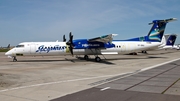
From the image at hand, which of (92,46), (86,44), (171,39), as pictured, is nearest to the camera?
(86,44)

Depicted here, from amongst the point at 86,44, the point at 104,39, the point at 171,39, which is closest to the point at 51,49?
the point at 86,44

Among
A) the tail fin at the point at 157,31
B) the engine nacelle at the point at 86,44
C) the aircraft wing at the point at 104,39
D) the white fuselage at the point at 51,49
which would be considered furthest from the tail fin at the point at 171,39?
the aircraft wing at the point at 104,39

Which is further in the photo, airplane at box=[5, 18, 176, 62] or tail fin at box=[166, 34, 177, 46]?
tail fin at box=[166, 34, 177, 46]

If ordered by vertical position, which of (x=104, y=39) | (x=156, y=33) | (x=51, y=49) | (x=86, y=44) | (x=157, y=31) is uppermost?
(x=157, y=31)

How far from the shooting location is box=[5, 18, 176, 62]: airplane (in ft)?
81.6

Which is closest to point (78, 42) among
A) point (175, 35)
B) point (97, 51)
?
point (97, 51)

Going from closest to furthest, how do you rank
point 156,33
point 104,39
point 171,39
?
1. point 104,39
2. point 156,33
3. point 171,39

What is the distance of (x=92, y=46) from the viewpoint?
26484 millimetres

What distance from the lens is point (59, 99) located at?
692 cm

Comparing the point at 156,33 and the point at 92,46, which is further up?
the point at 156,33

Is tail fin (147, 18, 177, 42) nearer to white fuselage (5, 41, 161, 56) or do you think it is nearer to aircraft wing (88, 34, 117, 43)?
white fuselage (5, 41, 161, 56)

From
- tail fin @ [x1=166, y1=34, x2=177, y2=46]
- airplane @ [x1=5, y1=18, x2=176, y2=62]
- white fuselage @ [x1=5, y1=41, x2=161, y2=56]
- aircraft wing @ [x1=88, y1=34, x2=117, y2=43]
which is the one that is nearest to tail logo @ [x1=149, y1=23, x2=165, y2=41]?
airplane @ [x1=5, y1=18, x2=176, y2=62]

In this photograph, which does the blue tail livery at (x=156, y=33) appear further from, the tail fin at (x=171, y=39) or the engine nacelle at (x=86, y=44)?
the tail fin at (x=171, y=39)

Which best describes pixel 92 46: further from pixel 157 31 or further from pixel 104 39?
pixel 157 31
